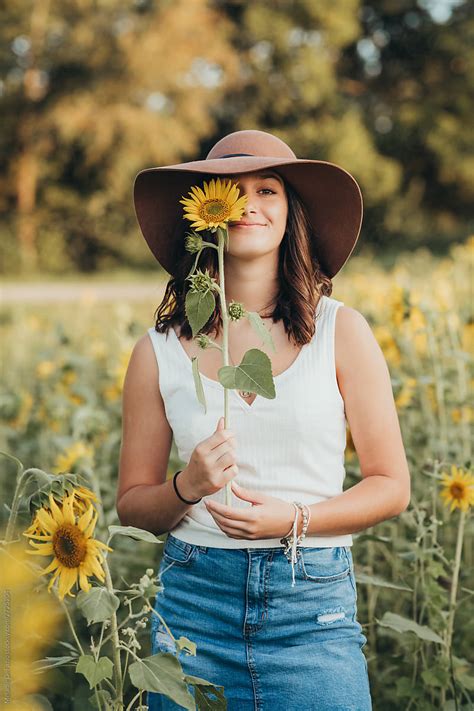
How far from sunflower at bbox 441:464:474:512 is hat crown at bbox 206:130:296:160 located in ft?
2.24

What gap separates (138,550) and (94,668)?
1397 mm

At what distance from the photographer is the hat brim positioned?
1.64 meters

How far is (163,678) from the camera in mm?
1110

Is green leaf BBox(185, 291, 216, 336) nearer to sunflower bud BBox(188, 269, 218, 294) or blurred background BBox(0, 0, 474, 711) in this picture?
Answer: sunflower bud BBox(188, 269, 218, 294)

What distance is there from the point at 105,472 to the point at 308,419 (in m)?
1.44

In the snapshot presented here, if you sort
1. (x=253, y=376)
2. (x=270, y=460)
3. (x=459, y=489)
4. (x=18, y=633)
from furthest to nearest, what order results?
(x=459, y=489), (x=270, y=460), (x=253, y=376), (x=18, y=633)

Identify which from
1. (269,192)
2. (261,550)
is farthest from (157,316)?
(261,550)

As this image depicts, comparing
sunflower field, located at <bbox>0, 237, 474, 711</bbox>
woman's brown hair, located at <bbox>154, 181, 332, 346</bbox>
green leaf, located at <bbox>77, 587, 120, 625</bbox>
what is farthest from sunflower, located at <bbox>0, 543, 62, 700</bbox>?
woman's brown hair, located at <bbox>154, 181, 332, 346</bbox>

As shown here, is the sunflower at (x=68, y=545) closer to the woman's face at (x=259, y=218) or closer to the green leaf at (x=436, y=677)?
the woman's face at (x=259, y=218)

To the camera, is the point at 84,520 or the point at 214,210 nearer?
the point at 84,520

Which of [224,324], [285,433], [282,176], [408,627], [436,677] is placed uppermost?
[282,176]

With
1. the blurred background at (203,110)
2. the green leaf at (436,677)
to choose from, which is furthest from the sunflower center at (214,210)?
the blurred background at (203,110)

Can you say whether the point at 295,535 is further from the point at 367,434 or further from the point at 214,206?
the point at 214,206

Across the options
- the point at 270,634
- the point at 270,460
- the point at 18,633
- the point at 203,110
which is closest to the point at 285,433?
the point at 270,460
